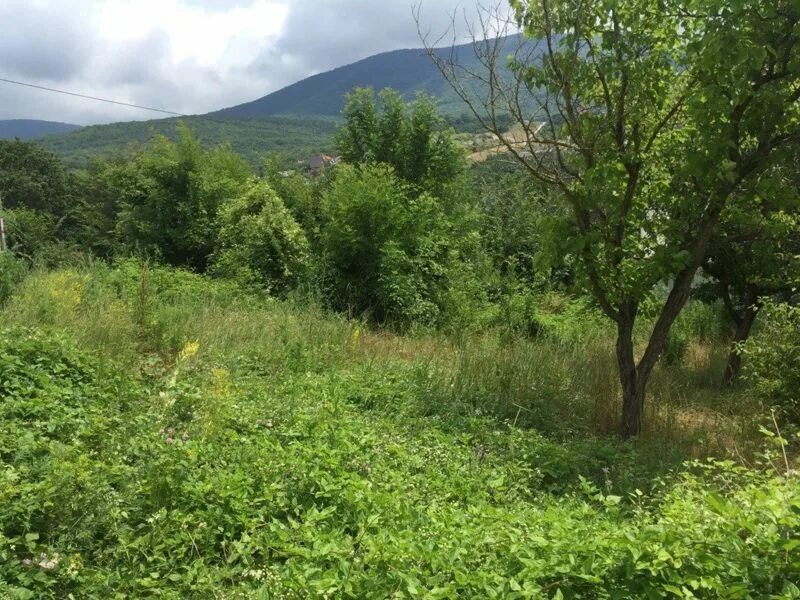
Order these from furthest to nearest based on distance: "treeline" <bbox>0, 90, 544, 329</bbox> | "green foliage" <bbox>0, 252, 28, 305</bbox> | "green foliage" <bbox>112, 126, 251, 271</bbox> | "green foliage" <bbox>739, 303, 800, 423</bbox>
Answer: "green foliage" <bbox>112, 126, 251, 271</bbox>
"treeline" <bbox>0, 90, 544, 329</bbox>
"green foliage" <bbox>0, 252, 28, 305</bbox>
"green foliage" <bbox>739, 303, 800, 423</bbox>

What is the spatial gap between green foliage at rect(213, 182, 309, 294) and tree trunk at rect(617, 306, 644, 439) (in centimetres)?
699

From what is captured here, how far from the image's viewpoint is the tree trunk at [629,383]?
16.7 feet

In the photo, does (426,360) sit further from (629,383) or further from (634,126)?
(634,126)

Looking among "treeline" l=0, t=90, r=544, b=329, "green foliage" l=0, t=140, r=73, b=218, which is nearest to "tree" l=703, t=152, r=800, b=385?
"treeline" l=0, t=90, r=544, b=329

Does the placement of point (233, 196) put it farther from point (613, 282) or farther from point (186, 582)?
point (186, 582)

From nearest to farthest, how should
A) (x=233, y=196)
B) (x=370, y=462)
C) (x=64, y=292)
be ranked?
1. (x=370, y=462)
2. (x=64, y=292)
3. (x=233, y=196)

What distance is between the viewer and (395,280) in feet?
33.4

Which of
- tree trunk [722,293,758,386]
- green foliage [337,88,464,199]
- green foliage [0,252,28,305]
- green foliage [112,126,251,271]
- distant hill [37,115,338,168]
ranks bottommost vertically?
tree trunk [722,293,758,386]

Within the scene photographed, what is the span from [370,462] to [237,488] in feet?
2.83

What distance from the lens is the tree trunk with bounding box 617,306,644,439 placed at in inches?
201

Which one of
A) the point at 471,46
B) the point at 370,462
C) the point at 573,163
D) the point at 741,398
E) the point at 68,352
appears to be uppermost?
the point at 471,46

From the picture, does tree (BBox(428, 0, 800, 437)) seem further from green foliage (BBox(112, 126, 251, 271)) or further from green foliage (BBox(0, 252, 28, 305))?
green foliage (BBox(112, 126, 251, 271))

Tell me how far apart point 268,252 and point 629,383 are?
7.82 m

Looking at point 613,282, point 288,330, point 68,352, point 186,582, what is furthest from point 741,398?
point 68,352
